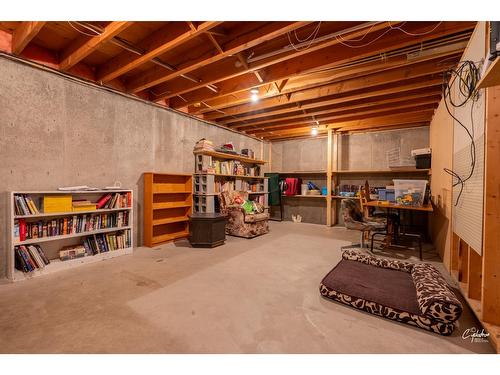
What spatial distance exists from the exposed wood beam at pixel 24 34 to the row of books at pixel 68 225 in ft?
6.33

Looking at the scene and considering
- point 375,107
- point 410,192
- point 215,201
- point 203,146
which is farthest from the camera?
point 215,201

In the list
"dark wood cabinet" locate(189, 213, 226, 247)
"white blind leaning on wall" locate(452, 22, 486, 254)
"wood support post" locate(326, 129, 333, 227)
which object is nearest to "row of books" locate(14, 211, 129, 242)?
"dark wood cabinet" locate(189, 213, 226, 247)

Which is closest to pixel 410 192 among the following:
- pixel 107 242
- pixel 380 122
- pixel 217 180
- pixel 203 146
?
pixel 380 122

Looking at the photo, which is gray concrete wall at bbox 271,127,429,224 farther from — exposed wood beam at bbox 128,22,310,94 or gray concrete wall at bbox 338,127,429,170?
exposed wood beam at bbox 128,22,310,94

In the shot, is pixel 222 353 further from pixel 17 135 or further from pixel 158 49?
pixel 17 135

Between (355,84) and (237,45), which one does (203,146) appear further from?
(355,84)

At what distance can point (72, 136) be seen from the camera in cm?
311

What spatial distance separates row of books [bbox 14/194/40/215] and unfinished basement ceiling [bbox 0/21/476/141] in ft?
5.47

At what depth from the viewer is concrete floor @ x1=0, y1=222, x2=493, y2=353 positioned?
4.79ft

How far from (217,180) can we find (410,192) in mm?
3768

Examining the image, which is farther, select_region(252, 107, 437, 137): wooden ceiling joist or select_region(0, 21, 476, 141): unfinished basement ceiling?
select_region(252, 107, 437, 137): wooden ceiling joist

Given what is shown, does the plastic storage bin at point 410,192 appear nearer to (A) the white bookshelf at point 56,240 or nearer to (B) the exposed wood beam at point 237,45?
(B) the exposed wood beam at point 237,45
